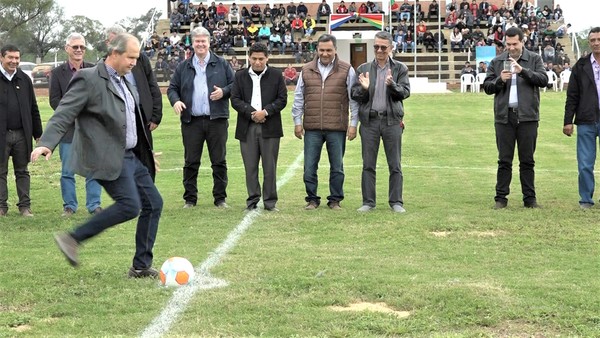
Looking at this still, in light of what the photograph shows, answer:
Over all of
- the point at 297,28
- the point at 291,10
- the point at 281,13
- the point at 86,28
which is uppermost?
the point at 291,10

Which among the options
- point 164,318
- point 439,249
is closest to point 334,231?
point 439,249

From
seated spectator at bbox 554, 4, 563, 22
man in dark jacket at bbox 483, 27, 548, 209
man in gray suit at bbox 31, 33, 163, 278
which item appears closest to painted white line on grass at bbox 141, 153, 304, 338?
man in gray suit at bbox 31, 33, 163, 278

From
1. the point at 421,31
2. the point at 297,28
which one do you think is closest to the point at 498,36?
the point at 421,31

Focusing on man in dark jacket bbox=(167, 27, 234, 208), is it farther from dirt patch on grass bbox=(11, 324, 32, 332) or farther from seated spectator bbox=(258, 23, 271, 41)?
seated spectator bbox=(258, 23, 271, 41)

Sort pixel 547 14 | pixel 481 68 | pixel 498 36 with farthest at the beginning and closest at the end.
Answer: pixel 547 14, pixel 498 36, pixel 481 68

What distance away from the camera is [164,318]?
628 cm

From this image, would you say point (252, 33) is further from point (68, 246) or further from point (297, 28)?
point (68, 246)

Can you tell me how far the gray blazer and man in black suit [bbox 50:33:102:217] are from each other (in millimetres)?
3964

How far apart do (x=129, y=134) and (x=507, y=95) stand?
5566 millimetres

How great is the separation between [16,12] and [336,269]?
74.6 m

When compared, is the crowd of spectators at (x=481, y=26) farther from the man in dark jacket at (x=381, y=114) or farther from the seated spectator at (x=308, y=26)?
the man in dark jacket at (x=381, y=114)

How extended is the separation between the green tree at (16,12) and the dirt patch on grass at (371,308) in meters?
73.5

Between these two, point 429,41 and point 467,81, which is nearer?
point 467,81

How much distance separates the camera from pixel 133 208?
23.6 ft
